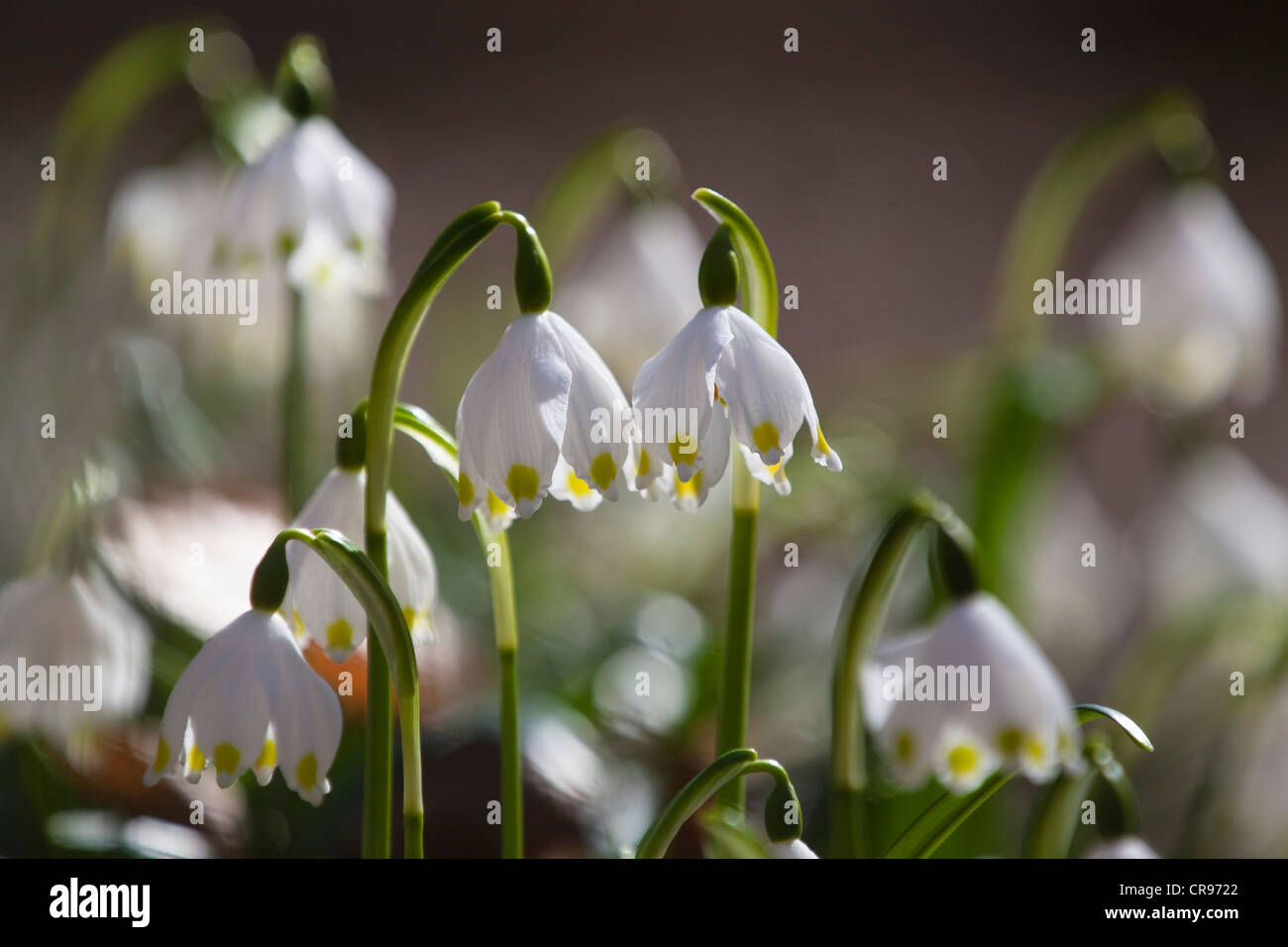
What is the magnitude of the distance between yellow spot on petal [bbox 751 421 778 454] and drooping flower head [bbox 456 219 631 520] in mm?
51

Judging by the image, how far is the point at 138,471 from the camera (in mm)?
1128

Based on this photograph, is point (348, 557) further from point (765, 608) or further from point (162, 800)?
point (765, 608)

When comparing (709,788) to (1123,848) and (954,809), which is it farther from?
(1123,848)

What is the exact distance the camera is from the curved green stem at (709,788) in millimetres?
471

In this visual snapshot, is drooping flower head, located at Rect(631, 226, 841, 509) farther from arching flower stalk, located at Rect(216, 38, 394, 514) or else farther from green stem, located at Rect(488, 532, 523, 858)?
arching flower stalk, located at Rect(216, 38, 394, 514)

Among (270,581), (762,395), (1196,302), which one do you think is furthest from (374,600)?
(1196,302)

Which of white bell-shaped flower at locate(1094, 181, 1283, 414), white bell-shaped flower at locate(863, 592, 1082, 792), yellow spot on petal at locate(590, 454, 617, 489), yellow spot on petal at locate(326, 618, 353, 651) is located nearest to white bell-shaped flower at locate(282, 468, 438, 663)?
yellow spot on petal at locate(326, 618, 353, 651)

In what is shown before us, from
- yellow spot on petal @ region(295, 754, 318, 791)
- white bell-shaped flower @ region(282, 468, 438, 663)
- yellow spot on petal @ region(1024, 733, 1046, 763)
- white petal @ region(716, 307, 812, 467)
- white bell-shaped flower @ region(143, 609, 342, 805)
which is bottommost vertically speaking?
yellow spot on petal @ region(1024, 733, 1046, 763)

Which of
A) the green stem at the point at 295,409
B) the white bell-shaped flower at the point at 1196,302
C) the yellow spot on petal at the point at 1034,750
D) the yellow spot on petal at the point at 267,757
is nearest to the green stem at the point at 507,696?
the yellow spot on petal at the point at 267,757

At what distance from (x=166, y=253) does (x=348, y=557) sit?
0.74 metres

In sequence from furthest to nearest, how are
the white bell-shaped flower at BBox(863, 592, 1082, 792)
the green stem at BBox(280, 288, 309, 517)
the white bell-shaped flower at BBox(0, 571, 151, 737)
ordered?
1. the green stem at BBox(280, 288, 309, 517)
2. the white bell-shaped flower at BBox(0, 571, 151, 737)
3. the white bell-shaped flower at BBox(863, 592, 1082, 792)

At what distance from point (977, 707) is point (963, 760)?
0.03 meters

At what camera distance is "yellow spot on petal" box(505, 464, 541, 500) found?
48 cm
